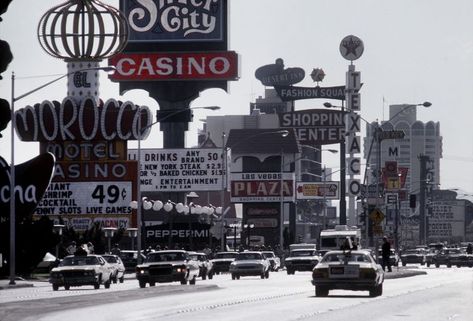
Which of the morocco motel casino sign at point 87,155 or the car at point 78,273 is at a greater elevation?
the morocco motel casino sign at point 87,155

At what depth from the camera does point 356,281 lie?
37.2m

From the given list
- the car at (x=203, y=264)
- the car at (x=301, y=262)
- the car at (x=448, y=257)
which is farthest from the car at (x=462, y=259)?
the car at (x=203, y=264)

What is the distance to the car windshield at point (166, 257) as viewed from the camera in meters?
51.3

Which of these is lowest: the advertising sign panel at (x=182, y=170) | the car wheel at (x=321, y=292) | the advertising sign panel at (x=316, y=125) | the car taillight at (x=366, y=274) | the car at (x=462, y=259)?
the car at (x=462, y=259)

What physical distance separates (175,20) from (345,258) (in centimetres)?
8493

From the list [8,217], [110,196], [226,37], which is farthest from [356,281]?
[226,37]

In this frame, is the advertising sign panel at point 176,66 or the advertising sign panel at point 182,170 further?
the advertising sign panel at point 176,66

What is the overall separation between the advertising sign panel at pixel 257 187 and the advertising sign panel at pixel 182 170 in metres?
47.4

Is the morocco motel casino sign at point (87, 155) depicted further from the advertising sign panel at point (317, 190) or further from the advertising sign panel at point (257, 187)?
the advertising sign panel at point (317, 190)

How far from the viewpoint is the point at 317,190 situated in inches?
6658

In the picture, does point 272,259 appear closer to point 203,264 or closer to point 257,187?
point 203,264

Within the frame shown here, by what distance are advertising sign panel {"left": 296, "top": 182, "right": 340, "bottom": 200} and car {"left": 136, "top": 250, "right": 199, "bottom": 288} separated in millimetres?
113332

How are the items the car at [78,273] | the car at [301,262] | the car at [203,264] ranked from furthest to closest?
the car at [301,262] → the car at [203,264] → the car at [78,273]

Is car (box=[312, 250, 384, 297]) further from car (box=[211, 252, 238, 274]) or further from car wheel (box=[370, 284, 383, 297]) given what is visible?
car (box=[211, 252, 238, 274])
